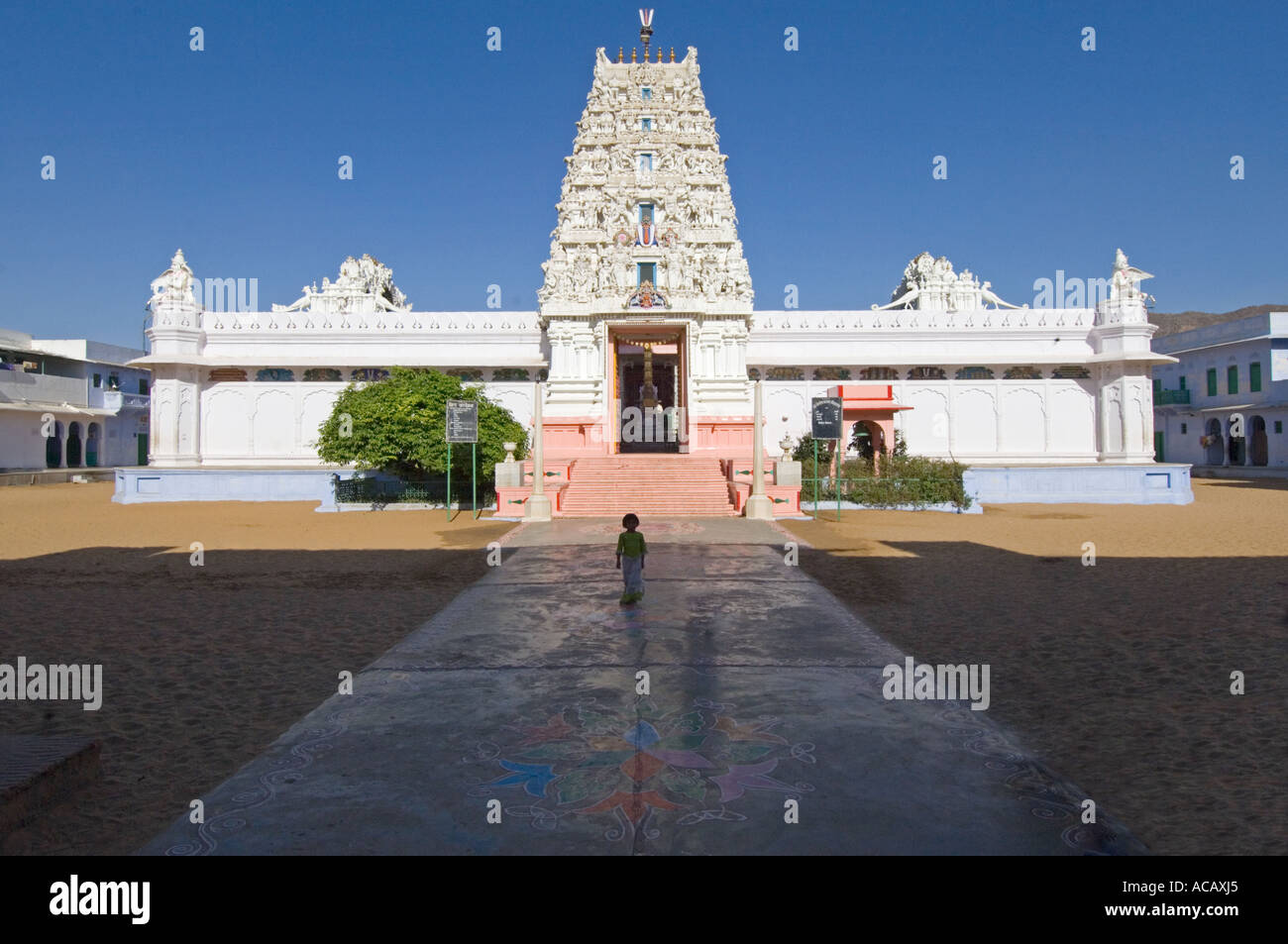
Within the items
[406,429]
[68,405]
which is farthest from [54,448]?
[406,429]

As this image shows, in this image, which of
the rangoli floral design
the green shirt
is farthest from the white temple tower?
the rangoli floral design

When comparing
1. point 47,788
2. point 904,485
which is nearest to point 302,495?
point 904,485

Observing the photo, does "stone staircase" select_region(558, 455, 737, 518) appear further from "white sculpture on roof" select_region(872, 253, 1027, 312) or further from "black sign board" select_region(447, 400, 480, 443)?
"white sculpture on roof" select_region(872, 253, 1027, 312)

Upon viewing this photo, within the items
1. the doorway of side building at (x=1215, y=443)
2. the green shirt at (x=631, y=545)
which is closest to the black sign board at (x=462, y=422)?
the green shirt at (x=631, y=545)

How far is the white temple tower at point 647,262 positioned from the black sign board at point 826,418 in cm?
499

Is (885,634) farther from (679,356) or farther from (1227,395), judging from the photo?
(1227,395)

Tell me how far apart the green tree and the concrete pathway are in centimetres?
1554

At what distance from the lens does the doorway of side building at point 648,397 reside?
3572cm

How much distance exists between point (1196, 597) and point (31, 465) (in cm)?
5152

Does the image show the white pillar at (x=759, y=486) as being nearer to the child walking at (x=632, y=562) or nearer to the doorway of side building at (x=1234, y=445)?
the child walking at (x=632, y=562)

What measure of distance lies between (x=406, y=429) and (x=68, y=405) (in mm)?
33577

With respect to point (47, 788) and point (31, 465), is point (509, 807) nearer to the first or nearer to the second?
point (47, 788)

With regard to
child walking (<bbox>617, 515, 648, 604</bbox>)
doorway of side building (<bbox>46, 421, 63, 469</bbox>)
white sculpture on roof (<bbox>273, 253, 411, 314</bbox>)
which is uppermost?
white sculpture on roof (<bbox>273, 253, 411, 314</bbox>)

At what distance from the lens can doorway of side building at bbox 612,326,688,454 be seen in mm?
35719
